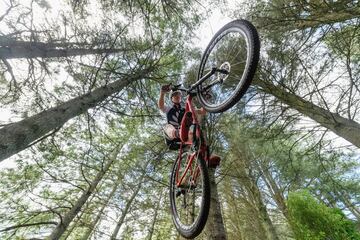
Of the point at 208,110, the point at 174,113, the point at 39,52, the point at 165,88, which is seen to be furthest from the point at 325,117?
the point at 39,52

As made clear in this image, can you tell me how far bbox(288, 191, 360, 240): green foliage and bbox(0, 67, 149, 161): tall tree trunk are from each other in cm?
588

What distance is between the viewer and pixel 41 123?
4.08m

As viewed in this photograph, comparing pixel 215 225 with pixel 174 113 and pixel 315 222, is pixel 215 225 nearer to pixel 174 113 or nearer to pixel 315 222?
pixel 174 113

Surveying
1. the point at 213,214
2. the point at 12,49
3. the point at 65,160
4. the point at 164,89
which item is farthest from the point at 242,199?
the point at 12,49

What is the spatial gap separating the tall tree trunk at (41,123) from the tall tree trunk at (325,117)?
385cm

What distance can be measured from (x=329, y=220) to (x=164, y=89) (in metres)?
6.14

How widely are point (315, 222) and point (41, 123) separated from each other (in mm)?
6977

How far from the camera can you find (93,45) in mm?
6355

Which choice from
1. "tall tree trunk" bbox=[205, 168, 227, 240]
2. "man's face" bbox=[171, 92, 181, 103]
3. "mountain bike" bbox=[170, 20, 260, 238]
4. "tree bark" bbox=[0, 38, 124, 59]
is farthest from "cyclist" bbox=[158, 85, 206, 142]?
"tree bark" bbox=[0, 38, 124, 59]

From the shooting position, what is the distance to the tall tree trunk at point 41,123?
339 centimetres

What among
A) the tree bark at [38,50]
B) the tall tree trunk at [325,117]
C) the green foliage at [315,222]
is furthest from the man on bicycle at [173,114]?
the green foliage at [315,222]

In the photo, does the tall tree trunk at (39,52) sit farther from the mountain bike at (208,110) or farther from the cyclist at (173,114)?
the mountain bike at (208,110)

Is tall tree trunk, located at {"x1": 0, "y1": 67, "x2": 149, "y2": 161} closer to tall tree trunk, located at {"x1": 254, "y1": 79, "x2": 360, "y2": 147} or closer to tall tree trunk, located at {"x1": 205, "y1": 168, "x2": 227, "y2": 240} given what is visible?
tall tree trunk, located at {"x1": 205, "y1": 168, "x2": 227, "y2": 240}

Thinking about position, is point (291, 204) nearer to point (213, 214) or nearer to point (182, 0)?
point (213, 214)
